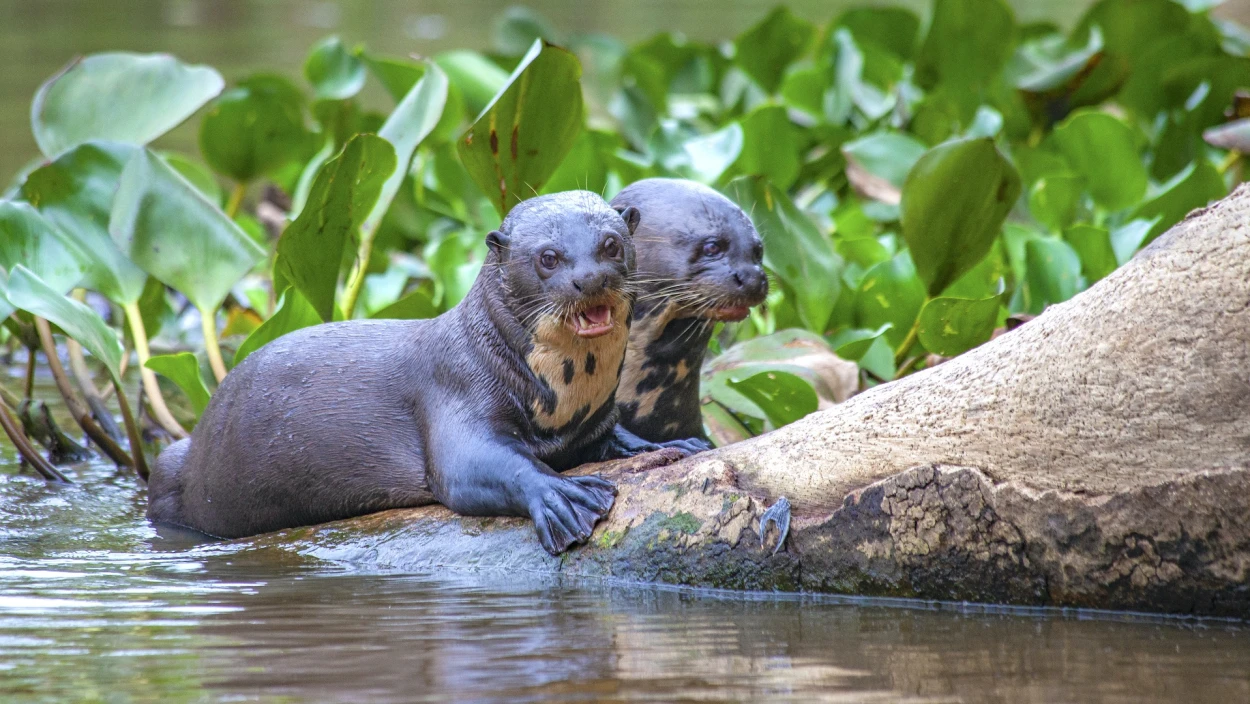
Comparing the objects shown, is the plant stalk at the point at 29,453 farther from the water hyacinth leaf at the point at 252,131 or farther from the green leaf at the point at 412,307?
the water hyacinth leaf at the point at 252,131

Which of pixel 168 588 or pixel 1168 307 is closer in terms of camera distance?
pixel 1168 307

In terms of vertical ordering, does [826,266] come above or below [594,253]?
below

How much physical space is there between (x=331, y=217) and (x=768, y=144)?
A: 264 centimetres

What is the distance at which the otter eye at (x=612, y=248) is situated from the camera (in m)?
3.81

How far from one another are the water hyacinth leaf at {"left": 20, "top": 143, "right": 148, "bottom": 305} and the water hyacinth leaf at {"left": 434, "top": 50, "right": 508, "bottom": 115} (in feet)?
10.4

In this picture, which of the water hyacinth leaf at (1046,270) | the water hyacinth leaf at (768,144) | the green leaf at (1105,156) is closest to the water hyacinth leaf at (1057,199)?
the green leaf at (1105,156)

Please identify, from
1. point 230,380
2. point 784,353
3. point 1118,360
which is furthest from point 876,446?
point 230,380

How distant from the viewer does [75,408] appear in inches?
218

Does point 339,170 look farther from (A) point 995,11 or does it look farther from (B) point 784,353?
(A) point 995,11

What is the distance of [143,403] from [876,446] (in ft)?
10.9

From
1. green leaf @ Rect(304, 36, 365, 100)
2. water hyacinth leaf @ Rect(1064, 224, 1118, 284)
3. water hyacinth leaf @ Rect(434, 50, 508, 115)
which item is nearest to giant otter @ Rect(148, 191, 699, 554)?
water hyacinth leaf @ Rect(1064, 224, 1118, 284)

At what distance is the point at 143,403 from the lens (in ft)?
18.8

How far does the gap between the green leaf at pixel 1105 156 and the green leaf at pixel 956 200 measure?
1819 mm

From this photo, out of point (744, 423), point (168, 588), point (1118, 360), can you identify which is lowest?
point (744, 423)
